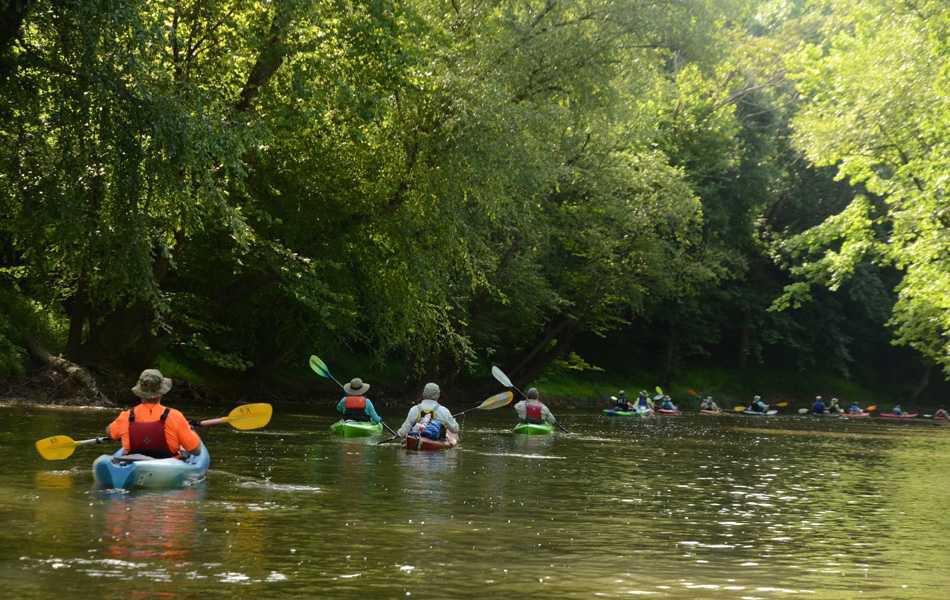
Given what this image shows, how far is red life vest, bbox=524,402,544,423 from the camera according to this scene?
29.7 meters

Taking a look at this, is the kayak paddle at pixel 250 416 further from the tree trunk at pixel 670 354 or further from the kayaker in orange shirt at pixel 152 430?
the tree trunk at pixel 670 354

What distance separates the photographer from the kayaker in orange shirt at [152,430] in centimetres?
1455


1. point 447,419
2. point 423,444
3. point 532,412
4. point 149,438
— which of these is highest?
point 532,412

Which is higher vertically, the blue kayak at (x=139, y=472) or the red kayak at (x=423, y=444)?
the red kayak at (x=423, y=444)

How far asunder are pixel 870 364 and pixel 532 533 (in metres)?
61.8

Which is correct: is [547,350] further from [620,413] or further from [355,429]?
[355,429]

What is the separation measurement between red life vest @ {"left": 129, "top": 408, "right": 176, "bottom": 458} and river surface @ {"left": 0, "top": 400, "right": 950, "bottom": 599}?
614mm

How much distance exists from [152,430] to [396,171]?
1561cm

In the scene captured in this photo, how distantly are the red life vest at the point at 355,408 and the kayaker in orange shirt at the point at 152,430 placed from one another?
35.7ft

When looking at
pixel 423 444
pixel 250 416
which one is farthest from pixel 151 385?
pixel 423 444

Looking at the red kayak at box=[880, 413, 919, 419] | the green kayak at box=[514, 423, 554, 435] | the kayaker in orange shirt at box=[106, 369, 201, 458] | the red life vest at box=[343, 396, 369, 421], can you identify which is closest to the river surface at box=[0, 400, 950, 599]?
the kayaker in orange shirt at box=[106, 369, 201, 458]

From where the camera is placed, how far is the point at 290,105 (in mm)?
25500

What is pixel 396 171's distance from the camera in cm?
2948

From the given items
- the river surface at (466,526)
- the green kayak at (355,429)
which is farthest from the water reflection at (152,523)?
the green kayak at (355,429)
